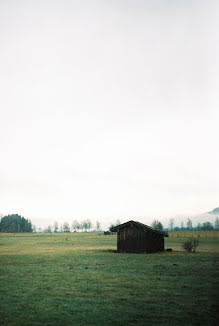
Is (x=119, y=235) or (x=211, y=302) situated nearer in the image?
(x=211, y=302)

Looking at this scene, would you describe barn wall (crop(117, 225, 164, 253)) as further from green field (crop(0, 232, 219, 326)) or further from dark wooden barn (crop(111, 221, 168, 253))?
green field (crop(0, 232, 219, 326))

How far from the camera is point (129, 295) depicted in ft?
41.4

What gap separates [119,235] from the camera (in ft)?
123

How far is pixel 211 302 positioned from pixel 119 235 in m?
26.3

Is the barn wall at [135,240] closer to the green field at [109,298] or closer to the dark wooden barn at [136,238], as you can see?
the dark wooden barn at [136,238]

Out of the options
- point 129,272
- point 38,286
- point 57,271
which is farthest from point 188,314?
point 57,271

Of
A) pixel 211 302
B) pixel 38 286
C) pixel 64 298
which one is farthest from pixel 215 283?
pixel 38 286

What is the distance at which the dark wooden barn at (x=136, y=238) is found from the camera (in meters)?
35.9

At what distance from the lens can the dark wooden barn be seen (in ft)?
118

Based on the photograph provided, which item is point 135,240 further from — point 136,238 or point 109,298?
point 109,298

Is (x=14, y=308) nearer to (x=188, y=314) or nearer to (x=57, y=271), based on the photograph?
(x=188, y=314)

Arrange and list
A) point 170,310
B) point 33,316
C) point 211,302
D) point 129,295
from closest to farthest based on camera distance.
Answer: point 33,316, point 170,310, point 211,302, point 129,295

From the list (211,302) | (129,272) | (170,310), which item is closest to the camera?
(170,310)

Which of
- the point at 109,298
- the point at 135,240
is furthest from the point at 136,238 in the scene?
the point at 109,298
